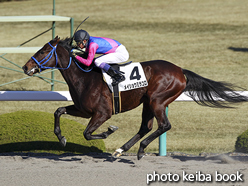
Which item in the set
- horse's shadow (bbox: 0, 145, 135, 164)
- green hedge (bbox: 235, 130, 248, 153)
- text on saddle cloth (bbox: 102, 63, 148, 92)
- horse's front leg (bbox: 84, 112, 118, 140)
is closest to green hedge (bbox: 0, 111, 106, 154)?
horse's shadow (bbox: 0, 145, 135, 164)

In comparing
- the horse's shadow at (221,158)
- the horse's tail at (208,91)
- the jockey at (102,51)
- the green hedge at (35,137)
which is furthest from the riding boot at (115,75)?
the horse's shadow at (221,158)

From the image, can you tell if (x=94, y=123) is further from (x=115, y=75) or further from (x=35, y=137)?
(x=35, y=137)

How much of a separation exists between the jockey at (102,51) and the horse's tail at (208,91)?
0.91 metres

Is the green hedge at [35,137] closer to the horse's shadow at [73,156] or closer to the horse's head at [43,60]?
the horse's shadow at [73,156]

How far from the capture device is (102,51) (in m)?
5.02

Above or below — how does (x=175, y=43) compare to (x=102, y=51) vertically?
above

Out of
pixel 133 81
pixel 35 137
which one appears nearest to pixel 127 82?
pixel 133 81

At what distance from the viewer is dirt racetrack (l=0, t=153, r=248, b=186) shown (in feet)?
13.4

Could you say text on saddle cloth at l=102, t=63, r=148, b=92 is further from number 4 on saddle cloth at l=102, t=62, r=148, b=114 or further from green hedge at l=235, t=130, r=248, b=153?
green hedge at l=235, t=130, r=248, b=153

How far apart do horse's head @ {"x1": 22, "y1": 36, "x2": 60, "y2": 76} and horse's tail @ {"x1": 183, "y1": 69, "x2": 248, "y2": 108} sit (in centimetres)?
168

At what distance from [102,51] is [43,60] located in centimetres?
73

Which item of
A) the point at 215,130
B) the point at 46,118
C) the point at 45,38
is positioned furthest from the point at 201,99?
the point at 45,38

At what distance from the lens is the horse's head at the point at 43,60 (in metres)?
4.84

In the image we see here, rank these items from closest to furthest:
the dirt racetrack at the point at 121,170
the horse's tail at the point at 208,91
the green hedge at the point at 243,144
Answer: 1. the dirt racetrack at the point at 121,170
2. the horse's tail at the point at 208,91
3. the green hedge at the point at 243,144
